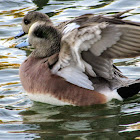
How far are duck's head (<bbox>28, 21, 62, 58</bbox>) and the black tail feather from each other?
3.08 ft

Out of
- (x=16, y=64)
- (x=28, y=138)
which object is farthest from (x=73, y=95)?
(x=16, y=64)

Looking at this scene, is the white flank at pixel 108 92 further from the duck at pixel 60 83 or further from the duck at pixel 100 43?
the duck at pixel 100 43

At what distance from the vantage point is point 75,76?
5.43 m

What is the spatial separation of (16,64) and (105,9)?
3.08m

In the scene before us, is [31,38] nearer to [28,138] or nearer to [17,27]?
[28,138]

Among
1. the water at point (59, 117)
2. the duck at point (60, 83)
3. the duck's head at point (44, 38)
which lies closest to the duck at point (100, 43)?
the duck at point (60, 83)

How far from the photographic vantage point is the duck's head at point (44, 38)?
568 centimetres

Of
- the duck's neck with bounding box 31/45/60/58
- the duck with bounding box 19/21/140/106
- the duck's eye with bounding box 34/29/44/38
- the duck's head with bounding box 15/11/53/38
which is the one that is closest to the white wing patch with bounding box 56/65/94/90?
the duck with bounding box 19/21/140/106

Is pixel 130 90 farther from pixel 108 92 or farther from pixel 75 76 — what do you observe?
pixel 75 76

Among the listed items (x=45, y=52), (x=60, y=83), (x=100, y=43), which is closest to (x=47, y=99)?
(x=60, y=83)

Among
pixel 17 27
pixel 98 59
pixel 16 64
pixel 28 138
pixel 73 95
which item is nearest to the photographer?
pixel 28 138

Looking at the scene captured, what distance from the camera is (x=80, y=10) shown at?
31.7 ft

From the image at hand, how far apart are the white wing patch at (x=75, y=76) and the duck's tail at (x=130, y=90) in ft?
1.25

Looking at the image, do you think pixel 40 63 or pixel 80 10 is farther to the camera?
pixel 80 10
